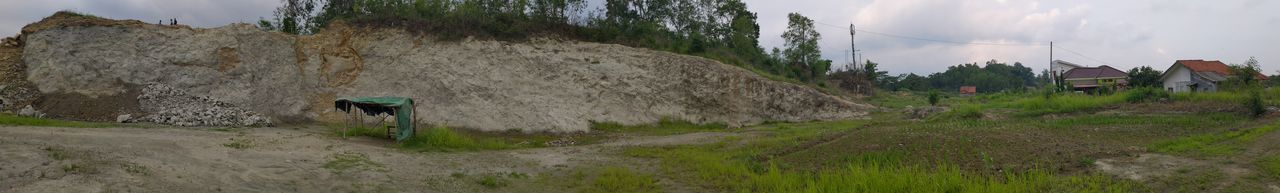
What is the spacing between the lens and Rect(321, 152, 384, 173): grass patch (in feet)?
34.7

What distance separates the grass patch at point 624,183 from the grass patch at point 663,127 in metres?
11.6

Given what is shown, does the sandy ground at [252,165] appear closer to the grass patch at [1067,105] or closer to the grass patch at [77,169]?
the grass patch at [77,169]

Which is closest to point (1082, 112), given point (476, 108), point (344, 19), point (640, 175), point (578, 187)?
point (640, 175)

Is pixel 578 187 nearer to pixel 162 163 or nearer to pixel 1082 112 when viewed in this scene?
pixel 162 163

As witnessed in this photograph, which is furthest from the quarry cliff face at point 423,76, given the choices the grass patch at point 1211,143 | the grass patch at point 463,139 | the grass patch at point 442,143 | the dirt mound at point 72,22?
the grass patch at point 1211,143

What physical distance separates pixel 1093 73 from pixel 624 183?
51.9 metres

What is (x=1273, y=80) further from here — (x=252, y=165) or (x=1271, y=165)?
(x=252, y=165)

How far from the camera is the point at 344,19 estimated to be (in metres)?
26.8

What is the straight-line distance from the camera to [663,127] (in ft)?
81.9

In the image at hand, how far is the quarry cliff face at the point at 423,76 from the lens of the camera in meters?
22.2

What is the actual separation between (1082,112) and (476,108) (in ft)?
61.4

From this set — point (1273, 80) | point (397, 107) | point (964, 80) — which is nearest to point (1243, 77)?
point (1273, 80)

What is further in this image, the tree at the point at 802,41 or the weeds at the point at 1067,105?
the tree at the point at 802,41

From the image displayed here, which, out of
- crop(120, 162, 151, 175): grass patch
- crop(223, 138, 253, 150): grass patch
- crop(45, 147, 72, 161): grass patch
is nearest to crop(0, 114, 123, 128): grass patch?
crop(223, 138, 253, 150): grass patch
